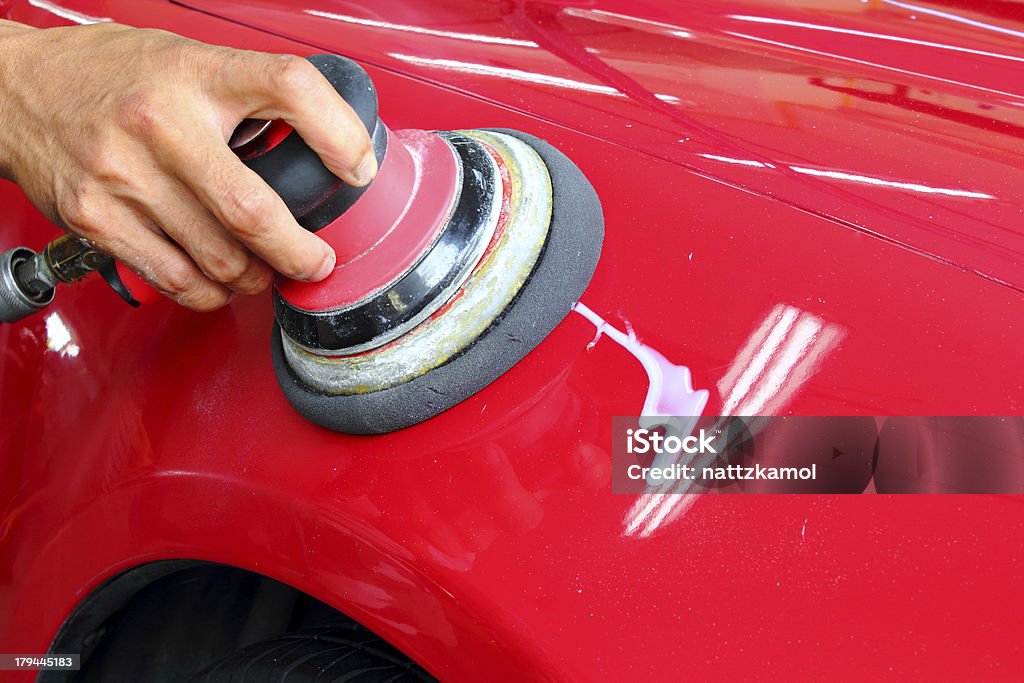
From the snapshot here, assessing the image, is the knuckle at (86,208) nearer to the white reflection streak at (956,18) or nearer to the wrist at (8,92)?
the wrist at (8,92)

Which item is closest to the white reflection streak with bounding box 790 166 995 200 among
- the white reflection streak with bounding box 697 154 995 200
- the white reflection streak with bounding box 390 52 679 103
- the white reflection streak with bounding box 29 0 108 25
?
the white reflection streak with bounding box 697 154 995 200

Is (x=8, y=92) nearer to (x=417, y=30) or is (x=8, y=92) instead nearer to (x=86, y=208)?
(x=86, y=208)

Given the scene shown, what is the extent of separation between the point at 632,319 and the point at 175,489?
1.40 feet

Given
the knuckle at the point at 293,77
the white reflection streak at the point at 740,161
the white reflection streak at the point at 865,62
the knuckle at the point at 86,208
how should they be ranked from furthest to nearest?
the white reflection streak at the point at 865,62 < the white reflection streak at the point at 740,161 < the knuckle at the point at 86,208 < the knuckle at the point at 293,77

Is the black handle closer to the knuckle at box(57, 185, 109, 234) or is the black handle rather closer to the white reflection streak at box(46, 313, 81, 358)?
the knuckle at box(57, 185, 109, 234)

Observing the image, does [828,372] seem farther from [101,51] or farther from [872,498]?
[101,51]

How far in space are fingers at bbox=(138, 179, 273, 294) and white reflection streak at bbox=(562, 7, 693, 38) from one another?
0.51 m

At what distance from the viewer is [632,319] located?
2.40 feet

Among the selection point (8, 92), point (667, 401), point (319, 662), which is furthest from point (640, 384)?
point (8, 92)

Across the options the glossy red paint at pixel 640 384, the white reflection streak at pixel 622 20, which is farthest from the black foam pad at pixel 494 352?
the white reflection streak at pixel 622 20

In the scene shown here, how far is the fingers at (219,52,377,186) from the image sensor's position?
1.99ft

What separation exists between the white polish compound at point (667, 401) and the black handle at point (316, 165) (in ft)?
0.84

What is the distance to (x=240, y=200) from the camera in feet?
2.11

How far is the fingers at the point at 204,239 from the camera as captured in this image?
2.31 feet
